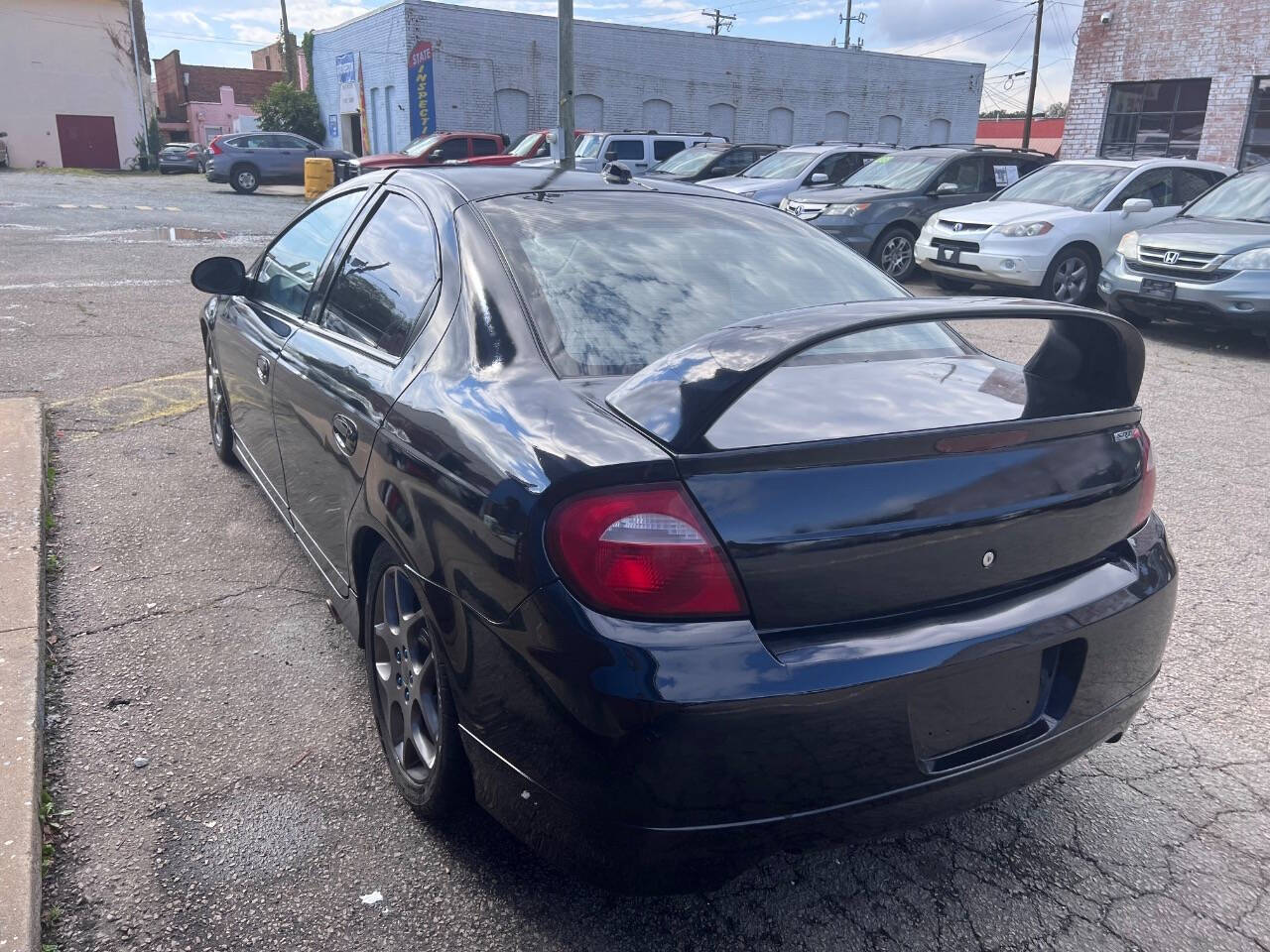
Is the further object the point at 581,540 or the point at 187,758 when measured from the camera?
the point at 187,758

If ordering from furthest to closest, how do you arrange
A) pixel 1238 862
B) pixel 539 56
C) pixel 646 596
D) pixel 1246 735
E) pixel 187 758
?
pixel 539 56, pixel 1246 735, pixel 187 758, pixel 1238 862, pixel 646 596

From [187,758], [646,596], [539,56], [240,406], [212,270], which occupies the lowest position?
[187,758]

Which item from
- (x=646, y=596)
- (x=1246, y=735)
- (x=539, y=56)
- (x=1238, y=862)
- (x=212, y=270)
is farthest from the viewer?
(x=539, y=56)

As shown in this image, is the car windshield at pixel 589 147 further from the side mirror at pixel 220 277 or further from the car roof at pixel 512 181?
the car roof at pixel 512 181

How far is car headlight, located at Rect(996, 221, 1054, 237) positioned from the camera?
34.3 ft

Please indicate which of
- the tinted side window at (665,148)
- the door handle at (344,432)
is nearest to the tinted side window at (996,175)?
the tinted side window at (665,148)

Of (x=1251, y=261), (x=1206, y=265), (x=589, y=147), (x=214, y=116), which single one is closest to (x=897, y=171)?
(x=1206, y=265)

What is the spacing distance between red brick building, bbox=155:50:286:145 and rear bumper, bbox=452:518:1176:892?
210 ft

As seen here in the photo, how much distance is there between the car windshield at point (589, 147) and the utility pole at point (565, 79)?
2260mm

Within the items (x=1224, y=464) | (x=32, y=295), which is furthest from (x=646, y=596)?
(x=32, y=295)

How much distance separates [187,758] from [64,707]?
0.54 metres

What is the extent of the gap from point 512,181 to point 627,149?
17590mm

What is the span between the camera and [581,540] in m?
1.84

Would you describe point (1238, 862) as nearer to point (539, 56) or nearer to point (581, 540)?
point (581, 540)
